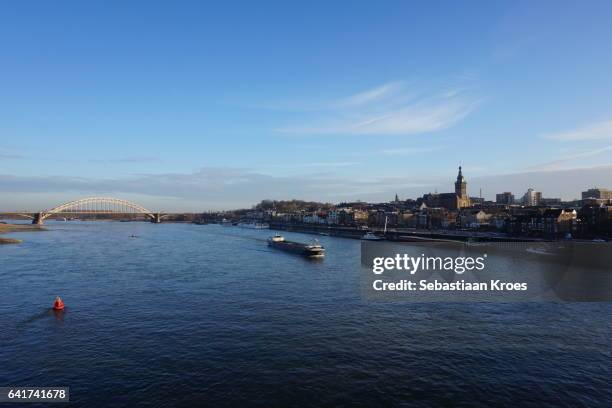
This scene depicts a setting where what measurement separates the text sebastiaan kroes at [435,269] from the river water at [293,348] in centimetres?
581

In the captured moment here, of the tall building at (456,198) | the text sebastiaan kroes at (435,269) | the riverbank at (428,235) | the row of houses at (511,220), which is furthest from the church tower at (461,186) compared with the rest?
the text sebastiaan kroes at (435,269)

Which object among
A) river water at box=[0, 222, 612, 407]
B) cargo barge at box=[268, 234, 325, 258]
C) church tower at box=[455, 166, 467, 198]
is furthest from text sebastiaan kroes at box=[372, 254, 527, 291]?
church tower at box=[455, 166, 467, 198]

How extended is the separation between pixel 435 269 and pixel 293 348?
3690 cm

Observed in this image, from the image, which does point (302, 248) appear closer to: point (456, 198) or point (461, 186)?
point (456, 198)

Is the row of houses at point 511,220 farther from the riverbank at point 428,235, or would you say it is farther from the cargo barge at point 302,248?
the cargo barge at point 302,248

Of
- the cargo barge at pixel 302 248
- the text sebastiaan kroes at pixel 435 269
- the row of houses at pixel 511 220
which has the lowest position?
the text sebastiaan kroes at pixel 435 269

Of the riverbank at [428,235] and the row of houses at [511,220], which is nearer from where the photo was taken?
the riverbank at [428,235]

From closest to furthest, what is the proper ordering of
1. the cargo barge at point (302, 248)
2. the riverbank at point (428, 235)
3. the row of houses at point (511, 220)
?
the cargo barge at point (302, 248) < the riverbank at point (428, 235) < the row of houses at point (511, 220)

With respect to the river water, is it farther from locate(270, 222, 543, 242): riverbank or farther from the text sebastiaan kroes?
locate(270, 222, 543, 242): riverbank

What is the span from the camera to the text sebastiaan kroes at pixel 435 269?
121ft

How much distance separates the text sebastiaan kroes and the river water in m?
5.81

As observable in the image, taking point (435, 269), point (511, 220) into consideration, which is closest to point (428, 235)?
point (511, 220)

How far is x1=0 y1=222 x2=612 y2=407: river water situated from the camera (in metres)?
15.7

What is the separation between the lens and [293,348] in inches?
799
